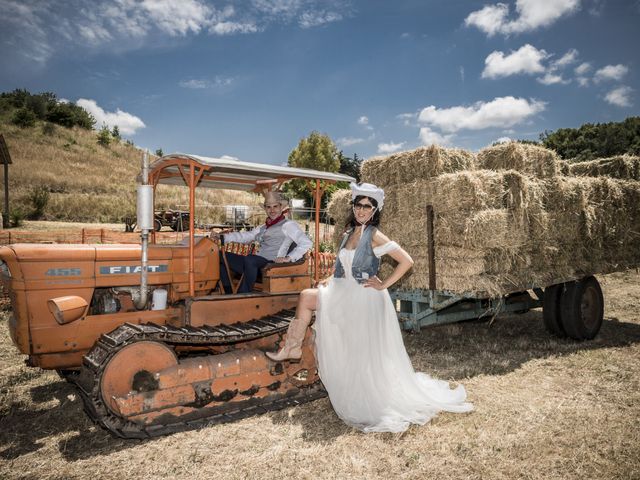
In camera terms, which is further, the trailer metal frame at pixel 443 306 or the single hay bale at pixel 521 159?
the single hay bale at pixel 521 159

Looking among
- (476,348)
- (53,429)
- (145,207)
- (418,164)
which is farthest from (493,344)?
(53,429)

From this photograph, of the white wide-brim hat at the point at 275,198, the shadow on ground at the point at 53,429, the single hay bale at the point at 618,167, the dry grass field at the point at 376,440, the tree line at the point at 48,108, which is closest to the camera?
the dry grass field at the point at 376,440

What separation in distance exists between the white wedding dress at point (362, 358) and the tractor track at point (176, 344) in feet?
1.75

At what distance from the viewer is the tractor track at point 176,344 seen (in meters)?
3.57

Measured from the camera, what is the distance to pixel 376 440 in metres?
3.68

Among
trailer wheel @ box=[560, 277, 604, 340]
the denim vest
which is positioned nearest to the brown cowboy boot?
the denim vest

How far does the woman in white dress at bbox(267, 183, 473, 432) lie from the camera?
396 cm

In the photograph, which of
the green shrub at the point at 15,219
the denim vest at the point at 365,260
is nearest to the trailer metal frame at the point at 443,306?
the denim vest at the point at 365,260

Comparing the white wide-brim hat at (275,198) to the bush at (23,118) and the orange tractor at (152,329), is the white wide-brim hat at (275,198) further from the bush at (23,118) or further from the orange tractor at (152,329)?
the bush at (23,118)

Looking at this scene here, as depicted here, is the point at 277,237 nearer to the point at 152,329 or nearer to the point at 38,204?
the point at 152,329

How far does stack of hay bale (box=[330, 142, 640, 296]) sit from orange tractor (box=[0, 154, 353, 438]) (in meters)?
2.32

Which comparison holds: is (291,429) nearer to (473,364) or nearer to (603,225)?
(473,364)

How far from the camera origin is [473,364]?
5816mm

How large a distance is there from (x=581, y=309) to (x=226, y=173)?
5.95 m
